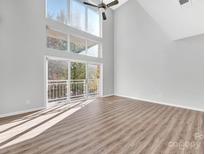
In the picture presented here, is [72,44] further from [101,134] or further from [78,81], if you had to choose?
[101,134]

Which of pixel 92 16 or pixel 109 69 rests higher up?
pixel 92 16

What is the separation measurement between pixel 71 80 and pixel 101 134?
3513mm

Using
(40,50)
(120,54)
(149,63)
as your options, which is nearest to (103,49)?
(120,54)

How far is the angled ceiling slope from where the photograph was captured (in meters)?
3.85

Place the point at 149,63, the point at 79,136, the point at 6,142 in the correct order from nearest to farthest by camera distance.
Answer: the point at 6,142, the point at 79,136, the point at 149,63

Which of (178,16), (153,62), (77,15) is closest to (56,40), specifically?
(77,15)

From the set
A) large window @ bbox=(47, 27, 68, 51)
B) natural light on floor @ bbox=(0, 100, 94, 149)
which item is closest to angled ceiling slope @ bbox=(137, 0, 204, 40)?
large window @ bbox=(47, 27, 68, 51)

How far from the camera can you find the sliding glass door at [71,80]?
5.32 metres

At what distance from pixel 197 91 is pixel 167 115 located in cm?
153

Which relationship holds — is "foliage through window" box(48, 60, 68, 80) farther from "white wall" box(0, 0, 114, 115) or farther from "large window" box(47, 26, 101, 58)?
"large window" box(47, 26, 101, 58)

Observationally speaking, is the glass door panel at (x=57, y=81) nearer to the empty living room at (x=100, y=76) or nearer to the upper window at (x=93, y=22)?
the empty living room at (x=100, y=76)

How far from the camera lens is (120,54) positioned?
7738mm

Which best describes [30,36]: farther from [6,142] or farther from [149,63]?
[149,63]

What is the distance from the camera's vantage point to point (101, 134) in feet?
9.27
